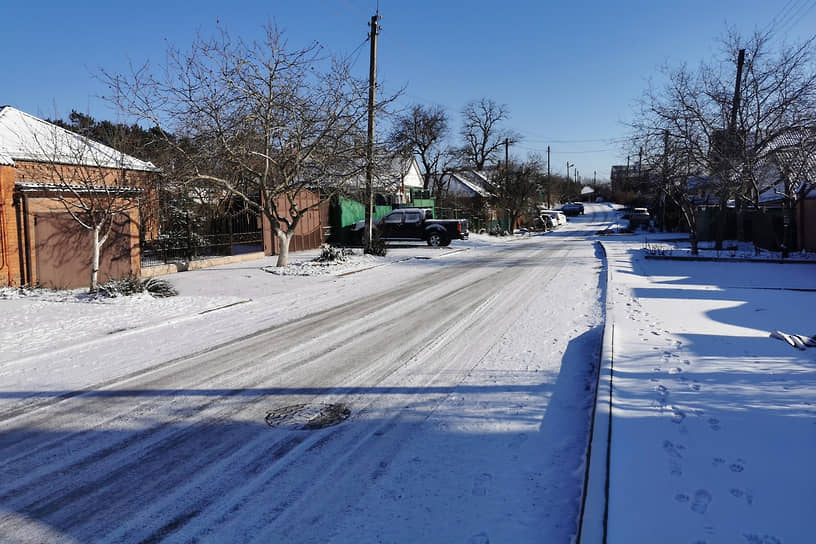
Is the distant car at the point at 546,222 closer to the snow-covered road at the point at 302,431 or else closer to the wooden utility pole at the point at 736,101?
the wooden utility pole at the point at 736,101

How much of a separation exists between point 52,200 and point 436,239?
18430mm

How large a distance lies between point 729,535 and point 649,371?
133 inches

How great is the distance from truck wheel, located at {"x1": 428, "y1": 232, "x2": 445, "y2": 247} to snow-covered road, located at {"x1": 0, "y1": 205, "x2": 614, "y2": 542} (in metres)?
19.0

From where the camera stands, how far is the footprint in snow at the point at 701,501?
3518 millimetres

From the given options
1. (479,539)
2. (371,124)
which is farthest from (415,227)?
(479,539)

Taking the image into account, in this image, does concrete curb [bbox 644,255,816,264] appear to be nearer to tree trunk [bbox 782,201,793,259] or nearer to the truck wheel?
tree trunk [bbox 782,201,793,259]

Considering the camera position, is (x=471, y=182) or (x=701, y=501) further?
(x=471, y=182)

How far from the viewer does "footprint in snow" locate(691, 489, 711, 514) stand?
11.5 feet

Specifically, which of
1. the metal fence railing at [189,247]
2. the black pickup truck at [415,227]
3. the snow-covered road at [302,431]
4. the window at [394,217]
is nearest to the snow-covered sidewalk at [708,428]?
the snow-covered road at [302,431]

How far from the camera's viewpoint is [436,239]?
29.4 metres

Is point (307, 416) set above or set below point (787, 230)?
below

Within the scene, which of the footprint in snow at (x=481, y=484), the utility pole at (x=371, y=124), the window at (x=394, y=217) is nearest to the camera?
A: the footprint in snow at (x=481, y=484)

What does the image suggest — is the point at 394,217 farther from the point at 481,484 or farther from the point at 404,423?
the point at 481,484

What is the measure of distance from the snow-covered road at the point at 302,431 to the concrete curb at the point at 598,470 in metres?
0.16
